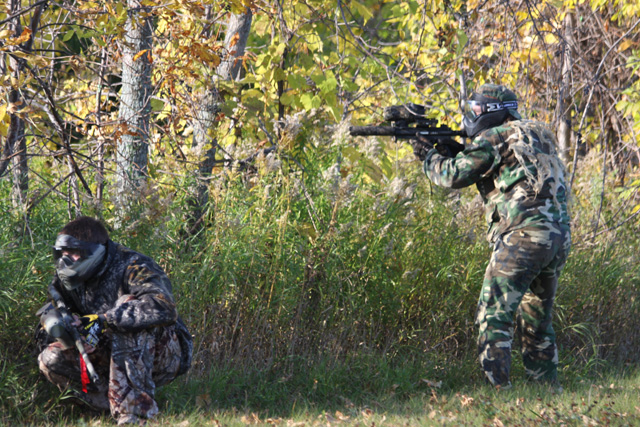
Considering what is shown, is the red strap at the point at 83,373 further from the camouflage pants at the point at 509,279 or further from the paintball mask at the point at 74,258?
the camouflage pants at the point at 509,279

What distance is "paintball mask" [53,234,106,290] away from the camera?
13.5 ft

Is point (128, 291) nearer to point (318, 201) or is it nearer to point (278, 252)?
point (278, 252)

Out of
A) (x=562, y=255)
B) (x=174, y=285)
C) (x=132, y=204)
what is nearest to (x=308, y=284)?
(x=174, y=285)

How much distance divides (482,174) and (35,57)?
2.94m

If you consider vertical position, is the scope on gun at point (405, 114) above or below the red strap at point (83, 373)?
above

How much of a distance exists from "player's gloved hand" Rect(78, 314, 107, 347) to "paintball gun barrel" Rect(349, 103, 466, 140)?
7.36ft

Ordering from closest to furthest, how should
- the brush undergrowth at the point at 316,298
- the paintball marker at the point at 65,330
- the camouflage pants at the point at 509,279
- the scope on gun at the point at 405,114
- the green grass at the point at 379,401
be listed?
the paintball marker at the point at 65,330 < the green grass at the point at 379,401 < the brush undergrowth at the point at 316,298 < the camouflage pants at the point at 509,279 < the scope on gun at the point at 405,114

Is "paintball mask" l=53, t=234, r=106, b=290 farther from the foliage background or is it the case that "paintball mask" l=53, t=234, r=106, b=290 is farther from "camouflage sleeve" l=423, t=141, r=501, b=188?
"camouflage sleeve" l=423, t=141, r=501, b=188

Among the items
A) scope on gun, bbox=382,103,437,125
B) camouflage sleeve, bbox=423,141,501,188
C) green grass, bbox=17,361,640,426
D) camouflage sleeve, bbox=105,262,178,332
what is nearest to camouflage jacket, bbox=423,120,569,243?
camouflage sleeve, bbox=423,141,501,188

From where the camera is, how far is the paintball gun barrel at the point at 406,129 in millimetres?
5230

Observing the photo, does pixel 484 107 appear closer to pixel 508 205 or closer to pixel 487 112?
pixel 487 112

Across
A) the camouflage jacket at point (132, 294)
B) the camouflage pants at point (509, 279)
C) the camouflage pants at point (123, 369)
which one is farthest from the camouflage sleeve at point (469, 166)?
the camouflage pants at point (123, 369)

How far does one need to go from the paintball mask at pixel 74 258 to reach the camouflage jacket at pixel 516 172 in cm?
236

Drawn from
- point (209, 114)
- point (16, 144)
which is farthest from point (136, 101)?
point (16, 144)
